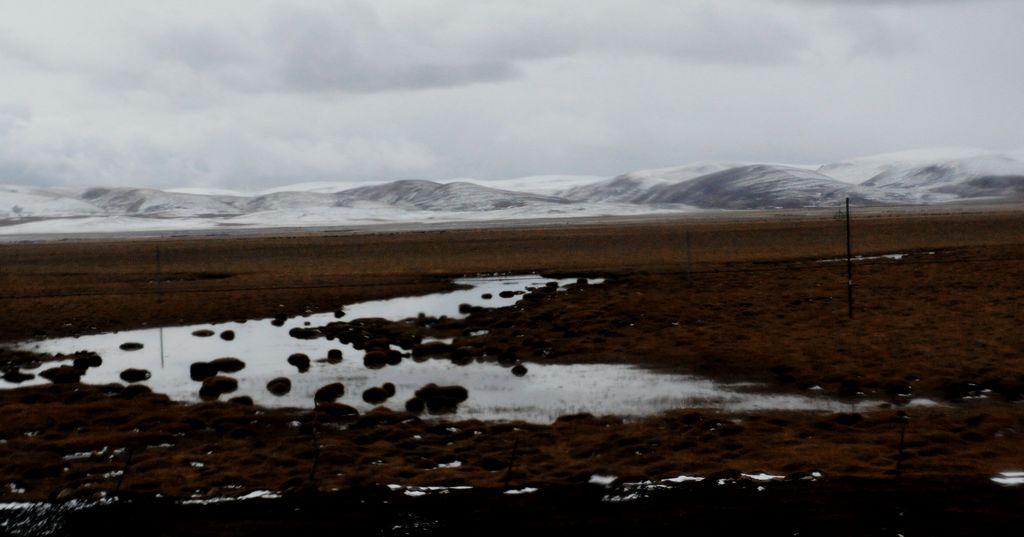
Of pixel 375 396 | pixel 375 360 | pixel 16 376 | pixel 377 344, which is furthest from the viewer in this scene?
pixel 377 344

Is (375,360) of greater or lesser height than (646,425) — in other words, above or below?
above

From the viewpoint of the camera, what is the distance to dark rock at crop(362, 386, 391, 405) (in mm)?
16172

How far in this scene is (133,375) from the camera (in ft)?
61.9

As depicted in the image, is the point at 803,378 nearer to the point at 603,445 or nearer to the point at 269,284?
the point at 603,445

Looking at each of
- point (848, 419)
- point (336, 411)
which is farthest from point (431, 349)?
point (848, 419)

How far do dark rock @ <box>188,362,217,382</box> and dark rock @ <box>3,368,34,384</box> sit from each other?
319cm

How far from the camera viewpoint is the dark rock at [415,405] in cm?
1544

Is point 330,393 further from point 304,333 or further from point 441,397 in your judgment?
point 304,333

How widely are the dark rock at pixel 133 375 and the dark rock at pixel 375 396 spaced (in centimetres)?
545

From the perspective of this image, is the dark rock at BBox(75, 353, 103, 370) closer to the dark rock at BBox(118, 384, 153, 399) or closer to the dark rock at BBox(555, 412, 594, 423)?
the dark rock at BBox(118, 384, 153, 399)

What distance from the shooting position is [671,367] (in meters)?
18.8

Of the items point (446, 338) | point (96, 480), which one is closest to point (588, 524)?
point (96, 480)

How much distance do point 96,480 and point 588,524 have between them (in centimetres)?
615

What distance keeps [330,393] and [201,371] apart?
13.1 feet
